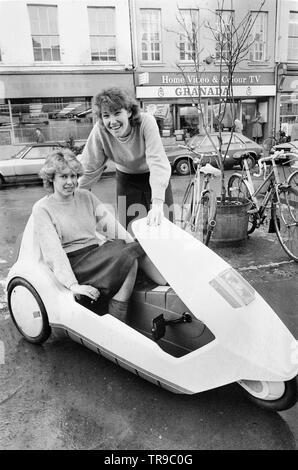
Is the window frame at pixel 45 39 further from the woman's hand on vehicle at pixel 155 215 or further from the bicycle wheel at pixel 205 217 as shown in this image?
the woman's hand on vehicle at pixel 155 215

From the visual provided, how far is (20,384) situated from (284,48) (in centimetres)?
1853

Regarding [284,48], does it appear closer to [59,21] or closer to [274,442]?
[59,21]

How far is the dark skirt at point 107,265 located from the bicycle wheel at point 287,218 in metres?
2.39

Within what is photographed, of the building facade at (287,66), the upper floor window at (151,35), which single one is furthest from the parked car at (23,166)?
the building facade at (287,66)

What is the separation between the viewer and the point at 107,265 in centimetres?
236

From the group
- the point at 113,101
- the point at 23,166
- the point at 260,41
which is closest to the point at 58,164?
the point at 113,101

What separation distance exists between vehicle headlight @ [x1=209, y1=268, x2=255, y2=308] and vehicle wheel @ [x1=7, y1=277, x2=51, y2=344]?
45.2 inches

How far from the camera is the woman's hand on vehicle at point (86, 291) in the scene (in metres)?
2.27

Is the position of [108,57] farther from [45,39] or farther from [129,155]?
[129,155]

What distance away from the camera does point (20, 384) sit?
238cm

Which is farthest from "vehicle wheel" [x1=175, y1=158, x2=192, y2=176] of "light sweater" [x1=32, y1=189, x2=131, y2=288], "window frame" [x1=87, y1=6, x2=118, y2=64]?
"light sweater" [x1=32, y1=189, x2=131, y2=288]

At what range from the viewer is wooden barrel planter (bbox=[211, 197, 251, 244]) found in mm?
4629
